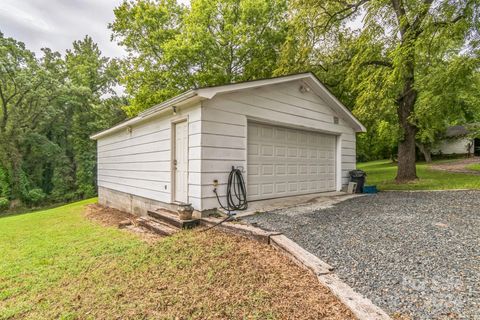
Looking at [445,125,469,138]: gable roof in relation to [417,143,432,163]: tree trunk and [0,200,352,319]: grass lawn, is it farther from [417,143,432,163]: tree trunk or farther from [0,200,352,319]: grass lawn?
[0,200,352,319]: grass lawn

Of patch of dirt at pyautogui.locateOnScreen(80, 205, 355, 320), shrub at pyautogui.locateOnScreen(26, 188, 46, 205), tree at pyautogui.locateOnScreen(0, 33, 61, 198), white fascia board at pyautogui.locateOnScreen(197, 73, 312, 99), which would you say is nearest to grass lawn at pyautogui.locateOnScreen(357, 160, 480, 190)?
white fascia board at pyautogui.locateOnScreen(197, 73, 312, 99)

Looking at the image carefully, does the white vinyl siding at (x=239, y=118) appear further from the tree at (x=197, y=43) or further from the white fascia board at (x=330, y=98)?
the tree at (x=197, y=43)

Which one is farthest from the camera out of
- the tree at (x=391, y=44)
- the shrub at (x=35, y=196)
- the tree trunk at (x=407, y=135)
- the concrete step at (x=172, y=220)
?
the shrub at (x=35, y=196)

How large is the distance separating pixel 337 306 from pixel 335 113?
7.09 metres

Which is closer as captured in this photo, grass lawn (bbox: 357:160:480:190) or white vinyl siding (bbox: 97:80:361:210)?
white vinyl siding (bbox: 97:80:361:210)

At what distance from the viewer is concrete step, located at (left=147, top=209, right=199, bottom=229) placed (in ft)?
15.4

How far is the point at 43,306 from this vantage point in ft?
8.98

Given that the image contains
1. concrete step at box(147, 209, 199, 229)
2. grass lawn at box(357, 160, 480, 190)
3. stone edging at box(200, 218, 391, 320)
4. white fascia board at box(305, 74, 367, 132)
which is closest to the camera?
stone edging at box(200, 218, 391, 320)

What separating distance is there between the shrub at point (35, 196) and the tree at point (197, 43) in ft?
40.8

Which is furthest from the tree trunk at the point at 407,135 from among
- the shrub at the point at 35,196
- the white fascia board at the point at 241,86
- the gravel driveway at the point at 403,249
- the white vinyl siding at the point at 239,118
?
the shrub at the point at 35,196

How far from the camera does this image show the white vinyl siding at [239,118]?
16.7ft

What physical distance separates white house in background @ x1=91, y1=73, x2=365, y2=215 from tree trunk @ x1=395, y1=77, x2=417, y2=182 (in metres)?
2.98

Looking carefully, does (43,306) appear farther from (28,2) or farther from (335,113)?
(28,2)

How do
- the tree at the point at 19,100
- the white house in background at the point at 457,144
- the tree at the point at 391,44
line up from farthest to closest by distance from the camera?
the white house in background at the point at 457,144, the tree at the point at 19,100, the tree at the point at 391,44
